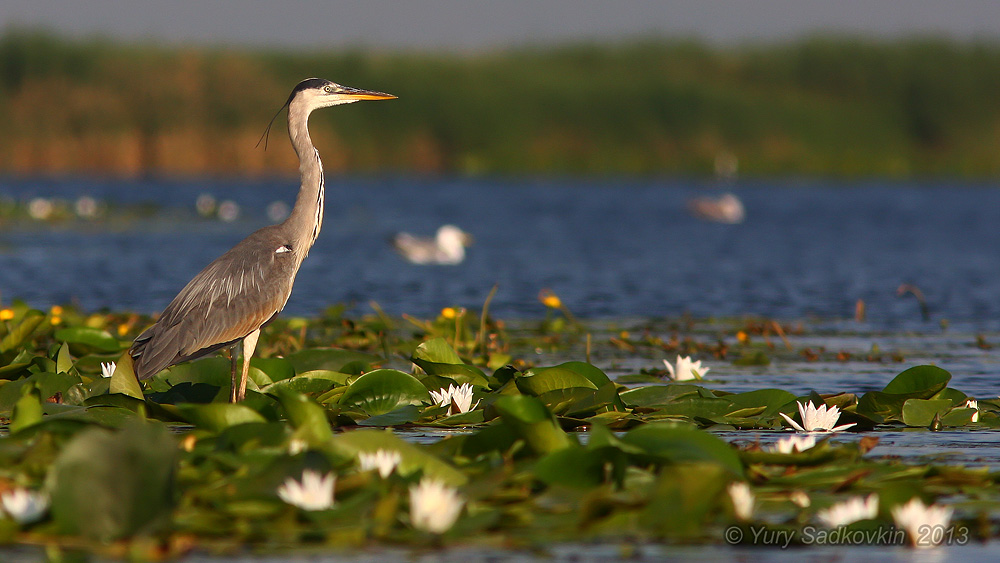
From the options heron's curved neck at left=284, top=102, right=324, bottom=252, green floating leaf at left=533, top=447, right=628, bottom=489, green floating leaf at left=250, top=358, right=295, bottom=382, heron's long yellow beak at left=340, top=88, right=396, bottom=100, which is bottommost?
green floating leaf at left=533, top=447, right=628, bottom=489

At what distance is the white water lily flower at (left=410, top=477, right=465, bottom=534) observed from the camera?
3.69 m

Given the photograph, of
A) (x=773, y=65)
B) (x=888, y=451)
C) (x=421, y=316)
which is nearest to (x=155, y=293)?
(x=421, y=316)

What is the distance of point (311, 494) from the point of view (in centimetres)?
382

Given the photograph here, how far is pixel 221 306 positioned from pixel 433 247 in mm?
10483

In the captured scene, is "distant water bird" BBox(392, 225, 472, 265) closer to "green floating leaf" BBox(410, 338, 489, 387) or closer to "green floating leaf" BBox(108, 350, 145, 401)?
"green floating leaf" BBox(410, 338, 489, 387)

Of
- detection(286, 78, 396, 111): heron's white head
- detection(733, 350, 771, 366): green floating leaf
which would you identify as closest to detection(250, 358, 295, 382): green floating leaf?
detection(286, 78, 396, 111): heron's white head

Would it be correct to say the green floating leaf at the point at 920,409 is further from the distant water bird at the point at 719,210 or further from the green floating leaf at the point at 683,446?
the distant water bird at the point at 719,210

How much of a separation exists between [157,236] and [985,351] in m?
15.5

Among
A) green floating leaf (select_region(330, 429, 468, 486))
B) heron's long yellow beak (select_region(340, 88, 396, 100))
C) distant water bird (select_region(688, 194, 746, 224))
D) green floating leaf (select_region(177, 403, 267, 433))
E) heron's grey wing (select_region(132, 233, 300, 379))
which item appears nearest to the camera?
green floating leaf (select_region(330, 429, 468, 486))

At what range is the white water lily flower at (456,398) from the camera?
229 inches

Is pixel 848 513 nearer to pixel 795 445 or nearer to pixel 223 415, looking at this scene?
pixel 795 445

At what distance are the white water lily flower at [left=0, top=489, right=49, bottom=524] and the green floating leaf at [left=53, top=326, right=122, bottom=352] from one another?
369 centimetres

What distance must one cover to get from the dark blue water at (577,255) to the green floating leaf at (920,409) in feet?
18.1

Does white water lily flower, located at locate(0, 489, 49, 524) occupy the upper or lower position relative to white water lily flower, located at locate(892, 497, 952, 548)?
lower
